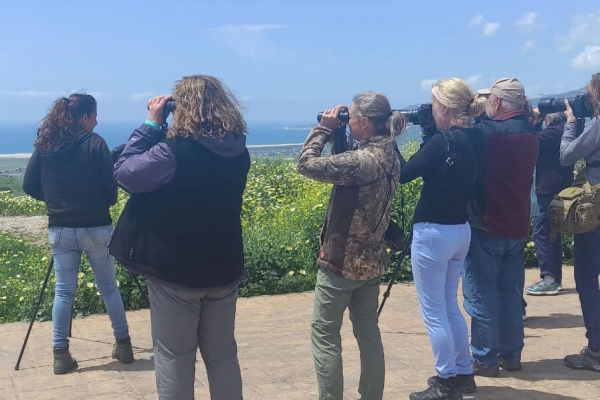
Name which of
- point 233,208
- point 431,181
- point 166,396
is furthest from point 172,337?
point 431,181

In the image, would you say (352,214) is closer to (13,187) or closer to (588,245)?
(588,245)

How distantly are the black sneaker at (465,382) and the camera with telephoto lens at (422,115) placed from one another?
157 cm

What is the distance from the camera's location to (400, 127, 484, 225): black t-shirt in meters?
4.17

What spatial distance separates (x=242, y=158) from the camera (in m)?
3.57

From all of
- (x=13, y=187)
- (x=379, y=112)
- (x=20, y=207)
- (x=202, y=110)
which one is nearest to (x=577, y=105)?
(x=379, y=112)

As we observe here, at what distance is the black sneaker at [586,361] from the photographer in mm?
5043

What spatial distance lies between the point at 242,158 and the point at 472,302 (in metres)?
2.13

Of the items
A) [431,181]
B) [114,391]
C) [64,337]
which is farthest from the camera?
[64,337]

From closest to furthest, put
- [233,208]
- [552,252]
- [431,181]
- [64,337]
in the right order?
[233,208], [431,181], [64,337], [552,252]

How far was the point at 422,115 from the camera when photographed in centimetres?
449

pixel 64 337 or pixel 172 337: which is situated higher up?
pixel 172 337

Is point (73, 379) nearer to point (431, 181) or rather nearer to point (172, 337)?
point (172, 337)

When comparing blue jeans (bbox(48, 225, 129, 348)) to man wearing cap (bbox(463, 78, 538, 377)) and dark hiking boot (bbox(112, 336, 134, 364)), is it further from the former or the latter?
man wearing cap (bbox(463, 78, 538, 377))

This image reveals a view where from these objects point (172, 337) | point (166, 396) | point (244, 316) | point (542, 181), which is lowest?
point (244, 316)
